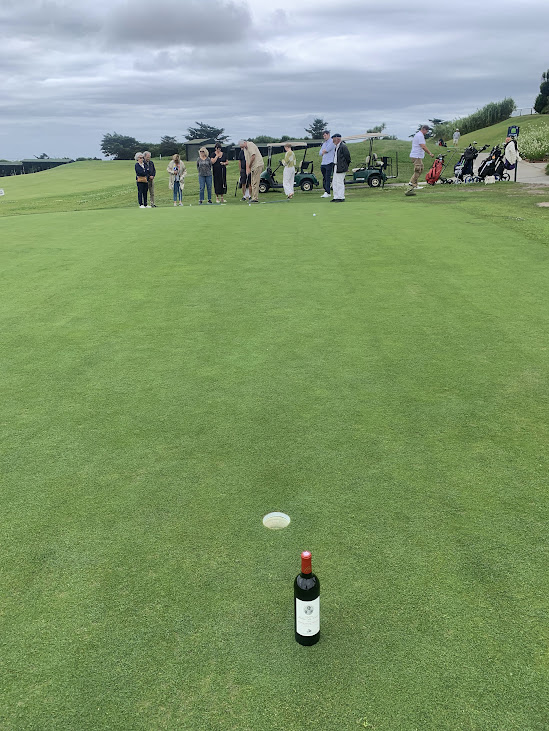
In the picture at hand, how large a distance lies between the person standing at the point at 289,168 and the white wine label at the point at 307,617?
20.0m

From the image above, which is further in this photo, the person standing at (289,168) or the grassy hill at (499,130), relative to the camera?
the grassy hill at (499,130)

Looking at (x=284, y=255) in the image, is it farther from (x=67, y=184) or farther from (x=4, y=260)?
(x=67, y=184)

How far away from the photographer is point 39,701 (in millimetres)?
2641

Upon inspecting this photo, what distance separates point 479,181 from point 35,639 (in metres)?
26.7

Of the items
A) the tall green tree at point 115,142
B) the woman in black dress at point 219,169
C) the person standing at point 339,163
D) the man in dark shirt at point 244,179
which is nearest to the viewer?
the person standing at point 339,163

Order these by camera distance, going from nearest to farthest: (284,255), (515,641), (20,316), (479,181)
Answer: (515,641)
(20,316)
(284,255)
(479,181)

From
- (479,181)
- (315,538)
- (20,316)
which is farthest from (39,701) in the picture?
(479,181)

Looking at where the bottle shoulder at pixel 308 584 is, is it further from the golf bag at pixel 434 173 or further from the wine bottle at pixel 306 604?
the golf bag at pixel 434 173

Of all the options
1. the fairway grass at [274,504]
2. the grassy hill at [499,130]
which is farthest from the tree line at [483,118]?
the fairway grass at [274,504]

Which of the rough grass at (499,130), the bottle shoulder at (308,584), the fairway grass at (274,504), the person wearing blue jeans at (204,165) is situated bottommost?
the fairway grass at (274,504)

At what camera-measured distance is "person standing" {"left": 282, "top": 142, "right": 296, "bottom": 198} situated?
20922 millimetres

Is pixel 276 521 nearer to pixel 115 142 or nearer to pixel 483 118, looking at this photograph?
pixel 483 118

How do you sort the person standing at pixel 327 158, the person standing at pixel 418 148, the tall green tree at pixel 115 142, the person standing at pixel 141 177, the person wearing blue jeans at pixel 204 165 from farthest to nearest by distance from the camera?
the tall green tree at pixel 115 142, the person standing at pixel 327 158, the person wearing blue jeans at pixel 204 165, the person standing at pixel 141 177, the person standing at pixel 418 148

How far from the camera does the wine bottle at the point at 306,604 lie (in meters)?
2.69
